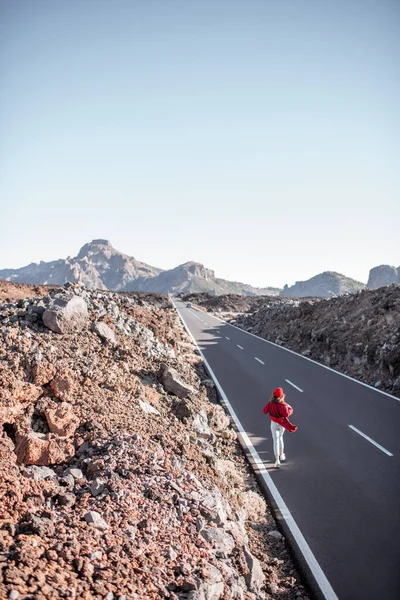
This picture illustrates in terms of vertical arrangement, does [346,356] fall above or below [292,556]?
above

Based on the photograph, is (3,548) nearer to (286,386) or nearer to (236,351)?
(286,386)

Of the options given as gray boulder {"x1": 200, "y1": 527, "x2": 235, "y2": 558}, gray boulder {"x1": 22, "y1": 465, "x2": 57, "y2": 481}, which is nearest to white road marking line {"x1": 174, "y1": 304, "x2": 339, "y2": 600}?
gray boulder {"x1": 200, "y1": 527, "x2": 235, "y2": 558}

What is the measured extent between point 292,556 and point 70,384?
4.30m

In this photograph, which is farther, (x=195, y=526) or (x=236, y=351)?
(x=236, y=351)

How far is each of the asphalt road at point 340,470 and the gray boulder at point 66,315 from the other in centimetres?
516

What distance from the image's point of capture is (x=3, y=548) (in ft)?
10.6

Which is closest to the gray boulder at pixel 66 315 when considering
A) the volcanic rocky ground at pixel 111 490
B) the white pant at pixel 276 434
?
the volcanic rocky ground at pixel 111 490

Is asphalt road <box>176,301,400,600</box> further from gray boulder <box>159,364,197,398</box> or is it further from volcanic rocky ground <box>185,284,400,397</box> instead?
gray boulder <box>159,364,197,398</box>

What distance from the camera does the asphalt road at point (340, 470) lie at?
4.89 meters

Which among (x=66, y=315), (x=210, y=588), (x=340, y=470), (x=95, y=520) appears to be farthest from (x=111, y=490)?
(x=66, y=315)

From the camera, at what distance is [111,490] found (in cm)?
464

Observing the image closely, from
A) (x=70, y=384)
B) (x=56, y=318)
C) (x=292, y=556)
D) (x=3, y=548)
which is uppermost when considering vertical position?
(x=56, y=318)

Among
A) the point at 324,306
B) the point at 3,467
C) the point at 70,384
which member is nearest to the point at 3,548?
the point at 3,467

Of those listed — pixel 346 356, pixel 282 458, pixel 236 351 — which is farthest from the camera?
pixel 236 351
